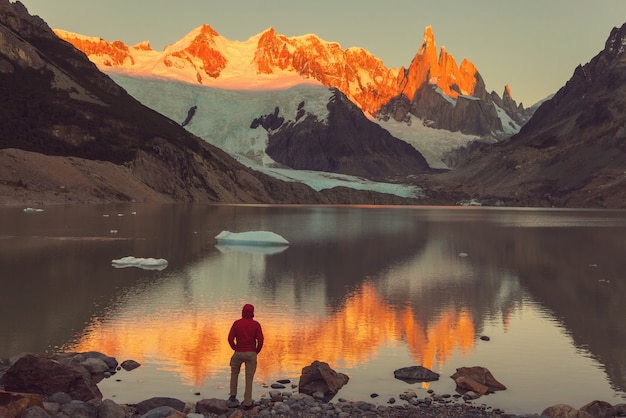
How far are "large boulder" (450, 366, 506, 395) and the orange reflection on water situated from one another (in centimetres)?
172


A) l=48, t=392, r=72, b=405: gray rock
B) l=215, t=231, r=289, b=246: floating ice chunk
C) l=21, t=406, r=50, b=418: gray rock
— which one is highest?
l=215, t=231, r=289, b=246: floating ice chunk

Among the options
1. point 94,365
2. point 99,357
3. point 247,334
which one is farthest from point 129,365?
point 247,334

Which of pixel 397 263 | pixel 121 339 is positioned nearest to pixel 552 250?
pixel 397 263

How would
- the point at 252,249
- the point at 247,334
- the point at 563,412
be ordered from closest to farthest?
the point at 563,412, the point at 247,334, the point at 252,249

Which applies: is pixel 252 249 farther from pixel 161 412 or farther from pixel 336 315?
pixel 161 412

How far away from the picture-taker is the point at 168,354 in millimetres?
22375

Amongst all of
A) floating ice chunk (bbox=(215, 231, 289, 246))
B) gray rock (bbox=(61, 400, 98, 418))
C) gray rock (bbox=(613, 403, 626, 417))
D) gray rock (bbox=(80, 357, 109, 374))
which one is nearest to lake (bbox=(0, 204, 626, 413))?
gray rock (bbox=(80, 357, 109, 374))

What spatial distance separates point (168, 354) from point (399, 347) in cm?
786

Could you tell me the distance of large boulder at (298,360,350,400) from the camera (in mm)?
18500

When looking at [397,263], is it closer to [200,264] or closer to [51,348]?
[200,264]

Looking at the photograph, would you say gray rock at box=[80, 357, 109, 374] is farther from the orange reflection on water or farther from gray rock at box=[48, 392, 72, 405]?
gray rock at box=[48, 392, 72, 405]

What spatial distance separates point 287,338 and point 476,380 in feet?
25.1

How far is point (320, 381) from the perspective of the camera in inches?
740

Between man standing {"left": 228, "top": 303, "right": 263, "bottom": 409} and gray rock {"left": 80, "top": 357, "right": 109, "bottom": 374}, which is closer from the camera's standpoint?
man standing {"left": 228, "top": 303, "right": 263, "bottom": 409}
